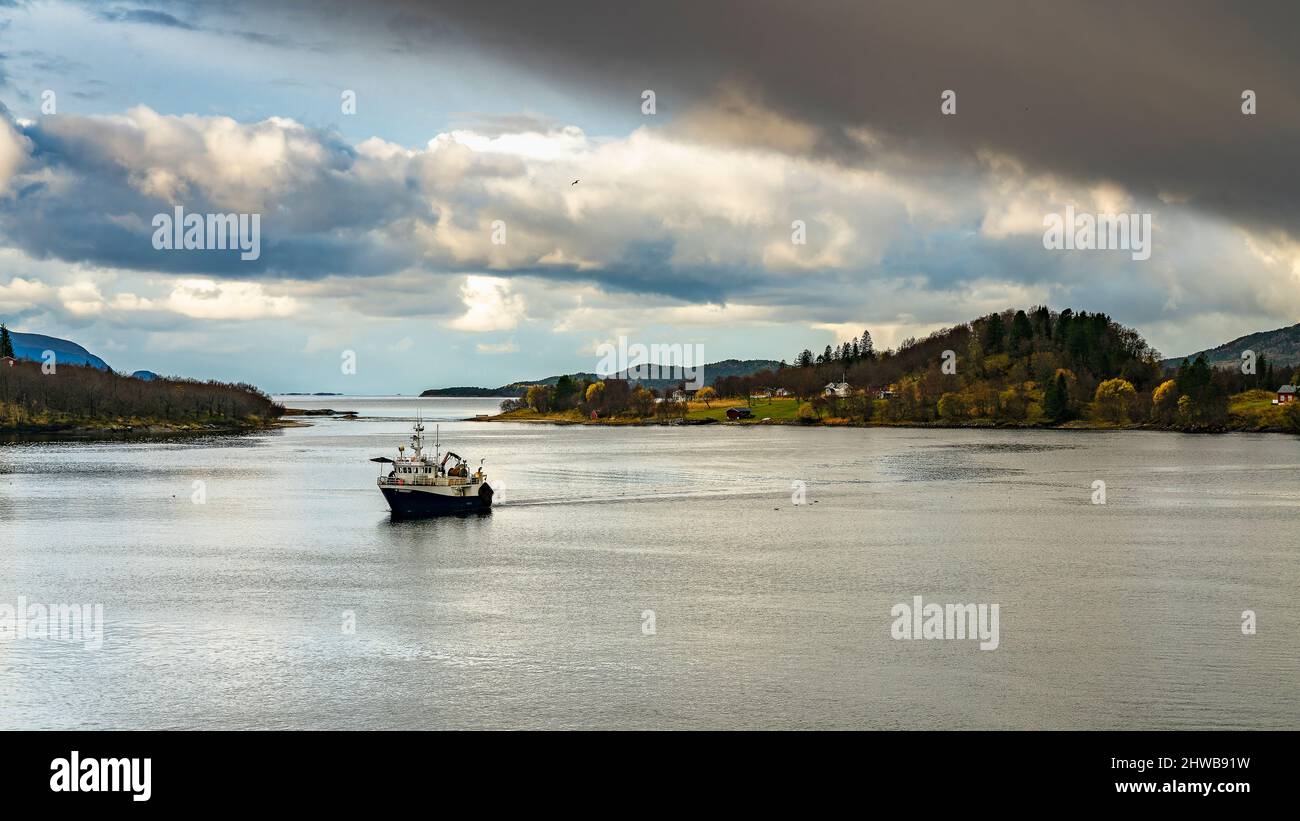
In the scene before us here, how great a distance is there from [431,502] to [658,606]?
44.4 meters

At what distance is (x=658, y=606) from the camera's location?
2088 inches

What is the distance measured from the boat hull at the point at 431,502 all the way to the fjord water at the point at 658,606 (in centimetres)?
242

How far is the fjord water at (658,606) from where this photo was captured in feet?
120

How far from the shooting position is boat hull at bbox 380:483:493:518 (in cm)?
9094

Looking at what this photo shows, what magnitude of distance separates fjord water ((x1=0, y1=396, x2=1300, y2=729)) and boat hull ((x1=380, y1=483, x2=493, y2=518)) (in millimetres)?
2421
